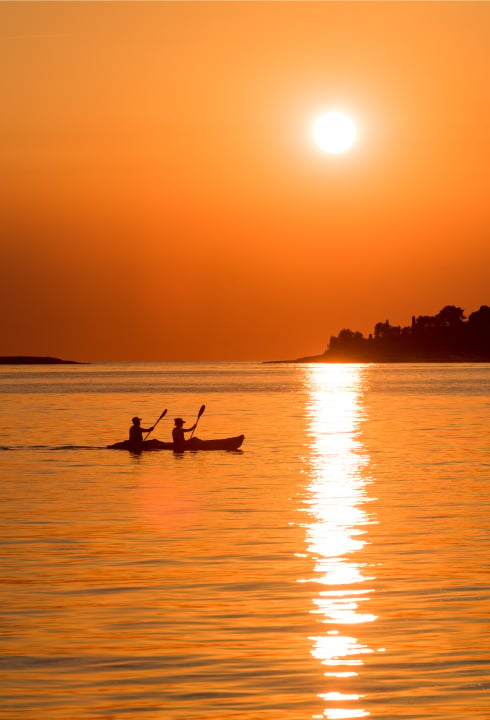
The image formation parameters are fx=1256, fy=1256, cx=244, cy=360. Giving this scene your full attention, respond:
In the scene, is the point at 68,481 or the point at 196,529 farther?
the point at 68,481

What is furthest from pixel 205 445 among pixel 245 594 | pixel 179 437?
pixel 245 594

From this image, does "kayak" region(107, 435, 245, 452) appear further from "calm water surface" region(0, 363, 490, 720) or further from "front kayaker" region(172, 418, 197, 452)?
"calm water surface" region(0, 363, 490, 720)

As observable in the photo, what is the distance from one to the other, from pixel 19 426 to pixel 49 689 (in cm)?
6508

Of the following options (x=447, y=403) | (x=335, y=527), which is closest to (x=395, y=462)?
(x=335, y=527)

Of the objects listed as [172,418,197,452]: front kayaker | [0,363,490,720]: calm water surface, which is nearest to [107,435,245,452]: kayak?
[172,418,197,452]: front kayaker

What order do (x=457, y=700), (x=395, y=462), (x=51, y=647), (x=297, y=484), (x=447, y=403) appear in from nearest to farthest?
(x=457, y=700)
(x=51, y=647)
(x=297, y=484)
(x=395, y=462)
(x=447, y=403)

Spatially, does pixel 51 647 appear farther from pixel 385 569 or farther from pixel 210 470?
pixel 210 470

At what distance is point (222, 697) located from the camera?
1390 centimetres

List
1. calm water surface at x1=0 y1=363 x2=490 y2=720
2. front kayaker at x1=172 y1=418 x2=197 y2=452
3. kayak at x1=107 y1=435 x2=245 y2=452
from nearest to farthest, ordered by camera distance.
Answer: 1. calm water surface at x1=0 y1=363 x2=490 y2=720
2. front kayaker at x1=172 y1=418 x2=197 y2=452
3. kayak at x1=107 y1=435 x2=245 y2=452

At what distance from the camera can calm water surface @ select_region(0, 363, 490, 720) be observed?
46.1 ft

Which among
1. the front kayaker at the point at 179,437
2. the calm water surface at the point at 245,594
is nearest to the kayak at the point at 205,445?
the front kayaker at the point at 179,437

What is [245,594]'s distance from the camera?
19.6 m

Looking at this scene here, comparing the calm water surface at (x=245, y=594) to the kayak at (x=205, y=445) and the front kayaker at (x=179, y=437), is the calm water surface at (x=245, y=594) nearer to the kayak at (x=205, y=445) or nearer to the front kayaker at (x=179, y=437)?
the front kayaker at (x=179, y=437)

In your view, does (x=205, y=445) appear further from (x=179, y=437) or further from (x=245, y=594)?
(x=245, y=594)
